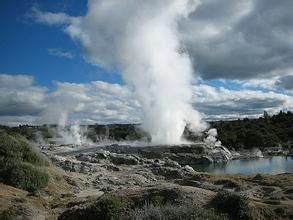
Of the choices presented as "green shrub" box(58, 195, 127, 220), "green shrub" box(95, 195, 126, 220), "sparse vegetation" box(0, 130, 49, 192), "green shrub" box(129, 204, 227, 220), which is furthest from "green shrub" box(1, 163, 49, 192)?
"green shrub" box(129, 204, 227, 220)

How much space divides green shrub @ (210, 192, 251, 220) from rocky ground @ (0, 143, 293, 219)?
62 cm

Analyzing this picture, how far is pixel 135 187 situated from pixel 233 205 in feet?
43.9

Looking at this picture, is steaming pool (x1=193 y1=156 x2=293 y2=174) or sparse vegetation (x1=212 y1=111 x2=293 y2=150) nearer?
steaming pool (x1=193 y1=156 x2=293 y2=174)

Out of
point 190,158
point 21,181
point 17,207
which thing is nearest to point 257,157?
point 190,158

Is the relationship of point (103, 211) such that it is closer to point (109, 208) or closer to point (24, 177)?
point (109, 208)

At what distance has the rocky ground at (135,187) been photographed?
18.8 meters

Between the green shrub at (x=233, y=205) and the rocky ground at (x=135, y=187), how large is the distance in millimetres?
619

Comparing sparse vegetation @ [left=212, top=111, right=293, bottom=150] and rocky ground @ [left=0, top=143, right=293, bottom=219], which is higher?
sparse vegetation @ [left=212, top=111, right=293, bottom=150]

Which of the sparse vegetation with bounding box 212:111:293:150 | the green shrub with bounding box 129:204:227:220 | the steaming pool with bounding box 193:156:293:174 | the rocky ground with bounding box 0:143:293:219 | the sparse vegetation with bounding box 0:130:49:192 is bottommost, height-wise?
the steaming pool with bounding box 193:156:293:174

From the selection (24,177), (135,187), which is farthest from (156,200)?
(135,187)

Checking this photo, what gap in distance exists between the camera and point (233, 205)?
17156mm

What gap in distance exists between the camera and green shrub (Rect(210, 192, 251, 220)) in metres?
16.8

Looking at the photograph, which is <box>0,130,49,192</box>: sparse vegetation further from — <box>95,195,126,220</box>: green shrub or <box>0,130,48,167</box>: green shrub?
<box>95,195,126,220</box>: green shrub

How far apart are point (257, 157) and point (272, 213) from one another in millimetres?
65914
